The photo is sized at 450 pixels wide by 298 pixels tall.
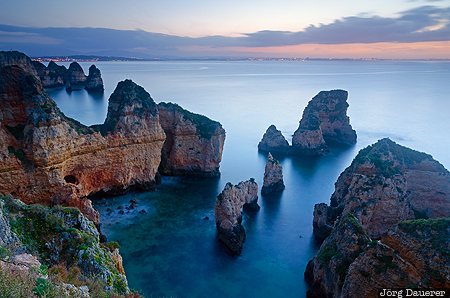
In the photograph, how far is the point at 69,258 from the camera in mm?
13758

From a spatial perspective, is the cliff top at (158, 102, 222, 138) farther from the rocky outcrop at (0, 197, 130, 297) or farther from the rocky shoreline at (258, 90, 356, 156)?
the rocky outcrop at (0, 197, 130, 297)

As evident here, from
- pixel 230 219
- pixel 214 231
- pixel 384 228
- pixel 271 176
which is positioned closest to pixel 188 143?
pixel 271 176

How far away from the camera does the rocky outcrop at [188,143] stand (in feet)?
→ 147

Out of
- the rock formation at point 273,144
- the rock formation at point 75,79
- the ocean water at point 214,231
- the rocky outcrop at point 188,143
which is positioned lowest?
the ocean water at point 214,231

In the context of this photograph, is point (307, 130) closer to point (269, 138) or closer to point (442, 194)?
point (269, 138)

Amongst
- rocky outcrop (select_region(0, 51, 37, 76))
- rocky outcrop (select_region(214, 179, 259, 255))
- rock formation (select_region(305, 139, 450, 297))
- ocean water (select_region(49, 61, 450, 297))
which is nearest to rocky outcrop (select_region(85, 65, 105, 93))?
rocky outcrop (select_region(0, 51, 37, 76))

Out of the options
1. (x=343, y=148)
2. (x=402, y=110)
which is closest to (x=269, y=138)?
(x=343, y=148)

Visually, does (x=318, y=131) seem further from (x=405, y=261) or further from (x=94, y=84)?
(x=94, y=84)

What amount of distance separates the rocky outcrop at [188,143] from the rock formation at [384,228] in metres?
17.1

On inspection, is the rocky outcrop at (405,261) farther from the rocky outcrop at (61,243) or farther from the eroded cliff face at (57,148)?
the eroded cliff face at (57,148)

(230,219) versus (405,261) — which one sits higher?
(405,261)

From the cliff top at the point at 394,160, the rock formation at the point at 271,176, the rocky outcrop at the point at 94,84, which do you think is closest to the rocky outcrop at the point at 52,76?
the rocky outcrop at the point at 94,84

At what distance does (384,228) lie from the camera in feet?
89.6

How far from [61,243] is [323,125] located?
64.9m
